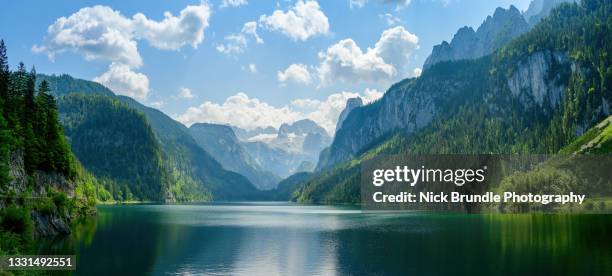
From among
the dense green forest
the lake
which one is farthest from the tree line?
the lake

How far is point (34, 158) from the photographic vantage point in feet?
387

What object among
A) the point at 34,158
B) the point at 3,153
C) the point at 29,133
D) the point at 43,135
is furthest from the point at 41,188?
the point at 3,153

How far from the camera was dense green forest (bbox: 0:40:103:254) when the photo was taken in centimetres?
8962

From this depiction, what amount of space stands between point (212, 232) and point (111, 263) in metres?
51.5

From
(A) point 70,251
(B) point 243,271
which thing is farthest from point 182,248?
(B) point 243,271

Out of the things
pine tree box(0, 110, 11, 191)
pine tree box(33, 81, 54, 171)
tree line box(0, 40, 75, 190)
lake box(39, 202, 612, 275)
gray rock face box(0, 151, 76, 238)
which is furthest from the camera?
pine tree box(33, 81, 54, 171)

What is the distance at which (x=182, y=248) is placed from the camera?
84250mm

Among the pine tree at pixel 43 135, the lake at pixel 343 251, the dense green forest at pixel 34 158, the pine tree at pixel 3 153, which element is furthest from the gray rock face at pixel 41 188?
the pine tree at pixel 3 153

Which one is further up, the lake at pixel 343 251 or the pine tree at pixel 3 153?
the pine tree at pixel 3 153

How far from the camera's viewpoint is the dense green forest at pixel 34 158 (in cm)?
8962

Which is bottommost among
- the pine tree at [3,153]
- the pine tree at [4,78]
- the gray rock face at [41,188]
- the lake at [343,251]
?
the lake at [343,251]

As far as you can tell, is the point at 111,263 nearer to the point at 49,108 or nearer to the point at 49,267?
the point at 49,267

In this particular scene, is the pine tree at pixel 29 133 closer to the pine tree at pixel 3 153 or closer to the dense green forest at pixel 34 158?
the dense green forest at pixel 34 158

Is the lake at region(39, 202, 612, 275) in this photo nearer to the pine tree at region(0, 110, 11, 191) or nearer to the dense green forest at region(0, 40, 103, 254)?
the dense green forest at region(0, 40, 103, 254)
